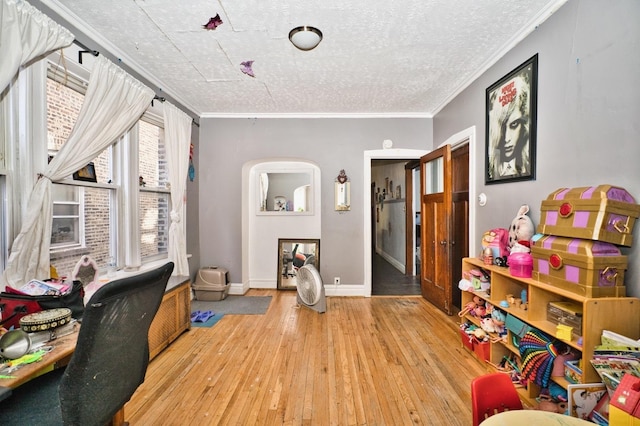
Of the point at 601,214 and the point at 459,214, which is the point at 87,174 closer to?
the point at 601,214

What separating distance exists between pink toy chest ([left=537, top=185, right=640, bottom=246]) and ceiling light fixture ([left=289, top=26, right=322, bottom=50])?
2102mm

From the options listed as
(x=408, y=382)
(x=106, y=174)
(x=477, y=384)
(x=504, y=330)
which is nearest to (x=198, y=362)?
(x=408, y=382)

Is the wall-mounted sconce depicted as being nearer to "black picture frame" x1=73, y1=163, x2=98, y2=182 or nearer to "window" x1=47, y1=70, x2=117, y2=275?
"window" x1=47, y1=70, x2=117, y2=275

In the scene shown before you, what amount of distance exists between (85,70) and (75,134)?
612 millimetres

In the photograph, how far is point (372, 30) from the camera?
7.09 ft

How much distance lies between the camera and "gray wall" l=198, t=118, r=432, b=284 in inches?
161

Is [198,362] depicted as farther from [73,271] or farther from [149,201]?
[149,201]

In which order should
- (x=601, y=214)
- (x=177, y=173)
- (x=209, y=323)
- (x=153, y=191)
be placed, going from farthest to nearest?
1. (x=177, y=173)
2. (x=153, y=191)
3. (x=209, y=323)
4. (x=601, y=214)

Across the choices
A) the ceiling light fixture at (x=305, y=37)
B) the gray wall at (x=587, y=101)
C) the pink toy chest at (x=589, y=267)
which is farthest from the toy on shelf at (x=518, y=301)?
the ceiling light fixture at (x=305, y=37)

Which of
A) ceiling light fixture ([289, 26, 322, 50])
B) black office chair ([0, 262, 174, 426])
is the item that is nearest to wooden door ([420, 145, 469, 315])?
ceiling light fixture ([289, 26, 322, 50])

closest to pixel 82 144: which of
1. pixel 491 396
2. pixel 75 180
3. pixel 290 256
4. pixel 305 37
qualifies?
pixel 75 180

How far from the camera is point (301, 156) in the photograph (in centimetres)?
414

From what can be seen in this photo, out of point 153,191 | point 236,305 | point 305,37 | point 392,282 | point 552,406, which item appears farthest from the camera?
point 392,282

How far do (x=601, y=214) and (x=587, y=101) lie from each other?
770mm
